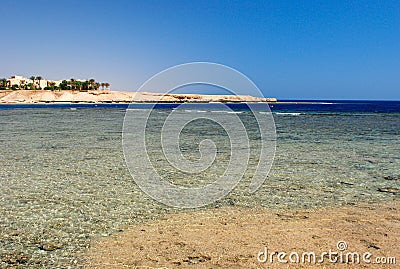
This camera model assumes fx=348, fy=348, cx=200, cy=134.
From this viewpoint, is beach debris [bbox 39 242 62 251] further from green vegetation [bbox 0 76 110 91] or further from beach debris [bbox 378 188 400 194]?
green vegetation [bbox 0 76 110 91]

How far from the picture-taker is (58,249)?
3.86 m

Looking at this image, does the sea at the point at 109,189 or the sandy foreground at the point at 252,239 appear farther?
the sea at the point at 109,189

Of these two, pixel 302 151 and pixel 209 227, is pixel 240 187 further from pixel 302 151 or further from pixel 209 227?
pixel 302 151

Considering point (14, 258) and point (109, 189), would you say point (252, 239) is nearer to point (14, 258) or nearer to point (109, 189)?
point (14, 258)

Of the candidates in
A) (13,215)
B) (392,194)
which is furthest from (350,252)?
(13,215)

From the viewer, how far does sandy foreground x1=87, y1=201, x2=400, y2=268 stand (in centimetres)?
360

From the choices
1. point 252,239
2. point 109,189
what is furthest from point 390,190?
point 109,189

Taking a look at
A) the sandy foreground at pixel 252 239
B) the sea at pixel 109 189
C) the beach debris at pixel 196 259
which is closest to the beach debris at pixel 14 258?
the sea at pixel 109 189

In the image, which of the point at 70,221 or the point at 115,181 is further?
the point at 115,181

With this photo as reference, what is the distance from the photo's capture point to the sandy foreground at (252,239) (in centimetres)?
360

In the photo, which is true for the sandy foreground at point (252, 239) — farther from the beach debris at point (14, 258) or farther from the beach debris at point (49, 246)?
the beach debris at point (14, 258)

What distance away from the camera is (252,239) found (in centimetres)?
412

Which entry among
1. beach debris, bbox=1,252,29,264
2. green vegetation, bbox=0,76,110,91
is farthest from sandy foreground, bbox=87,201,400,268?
green vegetation, bbox=0,76,110,91

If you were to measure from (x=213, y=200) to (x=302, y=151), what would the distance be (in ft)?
21.2
